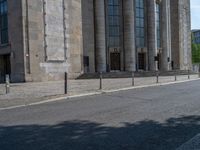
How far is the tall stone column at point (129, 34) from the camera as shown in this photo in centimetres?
4906

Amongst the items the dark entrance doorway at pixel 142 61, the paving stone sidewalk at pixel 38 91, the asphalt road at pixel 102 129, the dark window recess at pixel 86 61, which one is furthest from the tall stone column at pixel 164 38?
the asphalt road at pixel 102 129

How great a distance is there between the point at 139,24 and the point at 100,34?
25.9 feet

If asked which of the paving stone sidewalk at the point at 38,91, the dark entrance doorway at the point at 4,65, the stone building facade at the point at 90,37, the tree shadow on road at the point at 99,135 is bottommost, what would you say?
the tree shadow on road at the point at 99,135

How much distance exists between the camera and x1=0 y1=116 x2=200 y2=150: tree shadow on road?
Result: 19.6 feet

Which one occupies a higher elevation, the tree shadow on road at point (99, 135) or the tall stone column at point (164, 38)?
the tall stone column at point (164, 38)

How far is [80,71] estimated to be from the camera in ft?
128

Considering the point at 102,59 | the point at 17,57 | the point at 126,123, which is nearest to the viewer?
the point at 126,123

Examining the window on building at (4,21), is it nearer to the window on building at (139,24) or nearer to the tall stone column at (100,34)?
the tall stone column at (100,34)

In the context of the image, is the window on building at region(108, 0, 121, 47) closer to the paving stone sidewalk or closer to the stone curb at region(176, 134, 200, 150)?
the paving stone sidewalk

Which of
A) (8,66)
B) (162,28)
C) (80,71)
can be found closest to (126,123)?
(8,66)

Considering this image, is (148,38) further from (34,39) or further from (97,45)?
(34,39)

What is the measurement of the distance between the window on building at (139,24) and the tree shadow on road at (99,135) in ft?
146

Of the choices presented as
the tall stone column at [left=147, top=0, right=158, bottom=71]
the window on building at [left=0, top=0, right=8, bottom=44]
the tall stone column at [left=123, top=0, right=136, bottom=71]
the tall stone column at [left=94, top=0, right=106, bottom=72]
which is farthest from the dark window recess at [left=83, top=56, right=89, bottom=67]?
the tall stone column at [left=147, top=0, right=158, bottom=71]

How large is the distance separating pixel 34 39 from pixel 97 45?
17.5 metres
